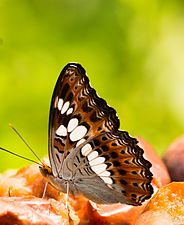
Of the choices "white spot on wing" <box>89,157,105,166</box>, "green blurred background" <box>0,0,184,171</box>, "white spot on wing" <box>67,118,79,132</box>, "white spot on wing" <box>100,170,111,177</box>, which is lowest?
"white spot on wing" <box>100,170,111,177</box>

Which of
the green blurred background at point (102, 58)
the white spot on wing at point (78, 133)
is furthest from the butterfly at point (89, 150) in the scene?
the green blurred background at point (102, 58)

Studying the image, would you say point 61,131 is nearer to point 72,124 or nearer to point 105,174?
point 72,124

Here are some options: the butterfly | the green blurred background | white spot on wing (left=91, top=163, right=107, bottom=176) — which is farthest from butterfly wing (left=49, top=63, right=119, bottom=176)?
the green blurred background

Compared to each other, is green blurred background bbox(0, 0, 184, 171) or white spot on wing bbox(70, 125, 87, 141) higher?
green blurred background bbox(0, 0, 184, 171)

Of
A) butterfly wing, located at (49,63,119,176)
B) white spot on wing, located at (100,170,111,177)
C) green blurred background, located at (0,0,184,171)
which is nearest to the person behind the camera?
butterfly wing, located at (49,63,119,176)

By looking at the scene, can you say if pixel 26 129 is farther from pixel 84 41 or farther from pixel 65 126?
pixel 65 126

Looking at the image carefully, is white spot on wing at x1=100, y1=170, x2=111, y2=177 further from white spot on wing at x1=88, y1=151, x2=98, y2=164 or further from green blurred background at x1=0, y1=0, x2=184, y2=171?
green blurred background at x1=0, y1=0, x2=184, y2=171

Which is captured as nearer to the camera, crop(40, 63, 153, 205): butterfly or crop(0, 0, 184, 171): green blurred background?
crop(40, 63, 153, 205): butterfly
